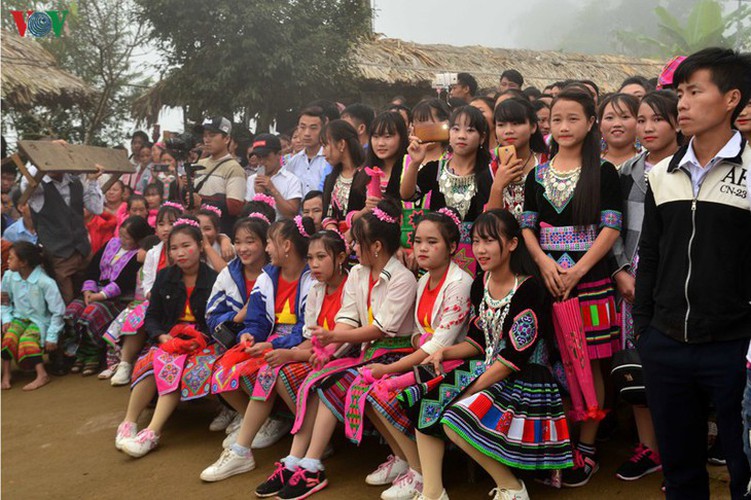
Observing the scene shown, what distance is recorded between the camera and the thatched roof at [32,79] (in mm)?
9258

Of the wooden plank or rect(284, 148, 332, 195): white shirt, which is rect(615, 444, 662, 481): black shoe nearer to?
rect(284, 148, 332, 195): white shirt

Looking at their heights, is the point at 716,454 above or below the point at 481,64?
below

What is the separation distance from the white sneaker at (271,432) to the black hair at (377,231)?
1272mm

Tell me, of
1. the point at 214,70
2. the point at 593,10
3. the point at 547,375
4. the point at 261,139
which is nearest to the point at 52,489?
the point at 547,375

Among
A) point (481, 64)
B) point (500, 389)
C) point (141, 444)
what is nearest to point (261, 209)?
point (141, 444)

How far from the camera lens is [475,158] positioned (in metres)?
4.03

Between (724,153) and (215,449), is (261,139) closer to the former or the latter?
(215,449)

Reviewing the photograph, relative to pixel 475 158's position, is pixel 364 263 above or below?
below

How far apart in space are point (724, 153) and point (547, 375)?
1386 mm

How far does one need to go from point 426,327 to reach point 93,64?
11845 millimetres

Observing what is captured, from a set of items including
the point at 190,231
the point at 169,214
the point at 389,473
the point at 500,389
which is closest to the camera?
the point at 500,389

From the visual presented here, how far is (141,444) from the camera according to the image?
4.35 m

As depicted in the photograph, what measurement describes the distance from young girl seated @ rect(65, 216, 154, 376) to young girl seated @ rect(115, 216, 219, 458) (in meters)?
1.08

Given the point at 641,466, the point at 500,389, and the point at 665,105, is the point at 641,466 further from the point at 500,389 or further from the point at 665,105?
the point at 665,105
